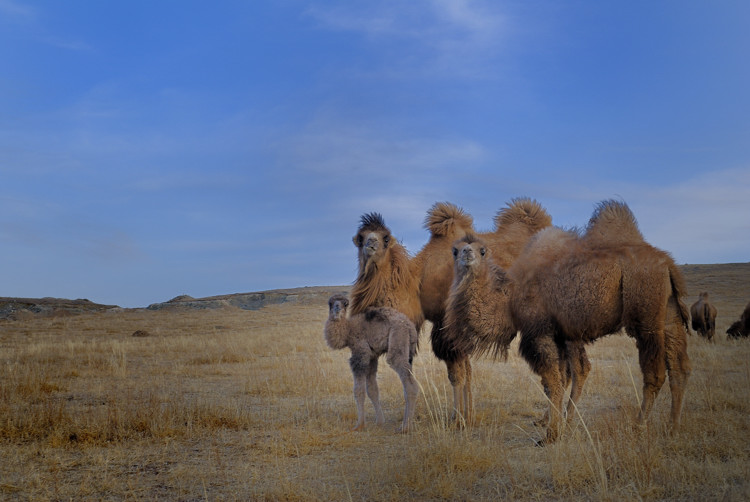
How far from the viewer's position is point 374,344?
8602mm

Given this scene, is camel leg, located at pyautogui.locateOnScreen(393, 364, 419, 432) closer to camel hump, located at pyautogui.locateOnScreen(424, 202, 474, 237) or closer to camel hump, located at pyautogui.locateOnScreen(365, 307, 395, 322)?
camel hump, located at pyautogui.locateOnScreen(365, 307, 395, 322)

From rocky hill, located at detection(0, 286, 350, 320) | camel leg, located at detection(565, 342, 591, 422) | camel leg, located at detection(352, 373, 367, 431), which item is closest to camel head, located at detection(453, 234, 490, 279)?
camel leg, located at detection(565, 342, 591, 422)

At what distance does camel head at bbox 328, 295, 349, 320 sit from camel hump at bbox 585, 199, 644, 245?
3.58 m

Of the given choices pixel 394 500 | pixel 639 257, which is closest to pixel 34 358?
pixel 394 500

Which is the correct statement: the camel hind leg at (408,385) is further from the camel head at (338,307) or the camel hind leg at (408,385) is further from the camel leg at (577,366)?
the camel leg at (577,366)

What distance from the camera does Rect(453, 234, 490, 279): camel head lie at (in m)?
8.09

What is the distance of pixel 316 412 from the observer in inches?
378

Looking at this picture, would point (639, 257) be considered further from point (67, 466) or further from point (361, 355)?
point (67, 466)

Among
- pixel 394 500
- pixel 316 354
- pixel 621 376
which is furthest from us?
pixel 316 354

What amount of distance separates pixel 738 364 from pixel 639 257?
8.57m

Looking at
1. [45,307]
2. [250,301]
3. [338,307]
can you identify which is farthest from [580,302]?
[250,301]

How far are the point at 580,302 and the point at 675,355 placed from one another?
1403 millimetres

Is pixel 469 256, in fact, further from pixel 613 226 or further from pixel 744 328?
pixel 744 328

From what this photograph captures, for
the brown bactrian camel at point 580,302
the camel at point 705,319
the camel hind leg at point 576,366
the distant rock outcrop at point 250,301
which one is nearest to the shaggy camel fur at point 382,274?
the brown bactrian camel at point 580,302
